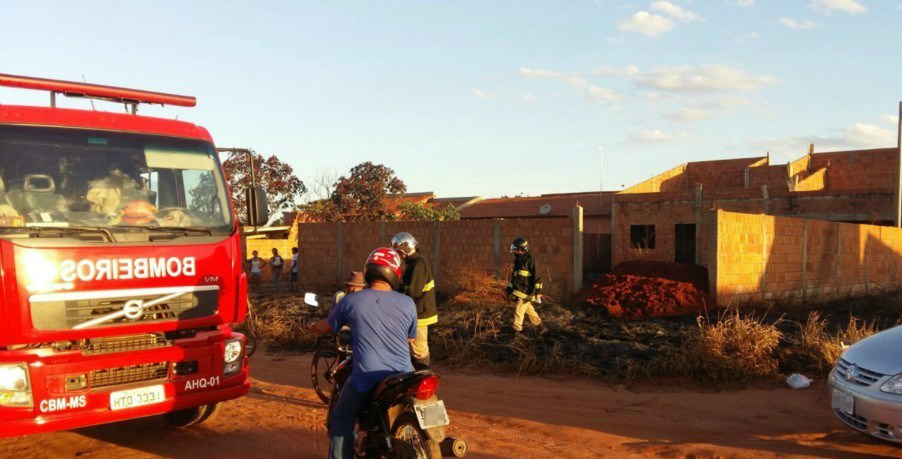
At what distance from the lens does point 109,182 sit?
6379mm

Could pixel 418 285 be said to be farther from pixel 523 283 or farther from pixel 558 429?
pixel 523 283

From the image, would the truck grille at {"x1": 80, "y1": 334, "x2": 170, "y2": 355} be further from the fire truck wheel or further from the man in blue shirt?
the man in blue shirt

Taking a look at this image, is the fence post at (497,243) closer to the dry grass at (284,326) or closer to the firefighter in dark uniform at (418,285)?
the dry grass at (284,326)

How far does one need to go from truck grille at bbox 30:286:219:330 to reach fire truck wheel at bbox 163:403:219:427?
1.26 m

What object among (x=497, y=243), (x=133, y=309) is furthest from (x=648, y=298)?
(x=133, y=309)

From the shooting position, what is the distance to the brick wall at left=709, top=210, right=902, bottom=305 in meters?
14.4

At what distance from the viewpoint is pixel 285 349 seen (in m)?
12.9

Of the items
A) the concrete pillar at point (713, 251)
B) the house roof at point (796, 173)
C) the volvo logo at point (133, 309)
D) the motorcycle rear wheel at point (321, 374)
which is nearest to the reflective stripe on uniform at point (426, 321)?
the motorcycle rear wheel at point (321, 374)

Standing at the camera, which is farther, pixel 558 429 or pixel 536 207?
pixel 536 207

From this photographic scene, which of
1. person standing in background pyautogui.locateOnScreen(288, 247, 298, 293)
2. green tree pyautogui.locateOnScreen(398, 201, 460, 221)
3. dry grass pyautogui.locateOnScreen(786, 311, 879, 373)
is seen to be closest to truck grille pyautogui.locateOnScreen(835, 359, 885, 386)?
dry grass pyautogui.locateOnScreen(786, 311, 879, 373)

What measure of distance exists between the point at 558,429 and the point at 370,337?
9.76 feet

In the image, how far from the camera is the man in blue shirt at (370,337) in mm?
4961

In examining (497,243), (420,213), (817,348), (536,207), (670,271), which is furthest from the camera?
(536,207)

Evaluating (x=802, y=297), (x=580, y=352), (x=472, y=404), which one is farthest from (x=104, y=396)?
(x=802, y=297)
